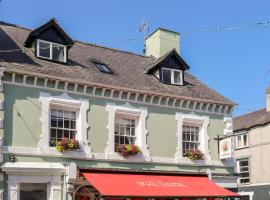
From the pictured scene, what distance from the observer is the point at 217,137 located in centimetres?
2183

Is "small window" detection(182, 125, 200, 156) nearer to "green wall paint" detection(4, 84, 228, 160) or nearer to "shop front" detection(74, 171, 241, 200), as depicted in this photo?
"green wall paint" detection(4, 84, 228, 160)

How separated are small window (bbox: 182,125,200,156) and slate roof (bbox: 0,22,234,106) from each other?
133cm

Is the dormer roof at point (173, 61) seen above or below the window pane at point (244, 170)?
above

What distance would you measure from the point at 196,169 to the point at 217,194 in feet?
7.38

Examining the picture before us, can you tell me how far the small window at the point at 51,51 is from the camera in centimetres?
1939

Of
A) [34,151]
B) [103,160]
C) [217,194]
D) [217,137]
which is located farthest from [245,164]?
[34,151]

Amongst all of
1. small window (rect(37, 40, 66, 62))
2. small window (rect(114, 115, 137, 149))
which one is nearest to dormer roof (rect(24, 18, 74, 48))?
small window (rect(37, 40, 66, 62))

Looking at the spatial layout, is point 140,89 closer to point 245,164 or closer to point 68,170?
point 68,170

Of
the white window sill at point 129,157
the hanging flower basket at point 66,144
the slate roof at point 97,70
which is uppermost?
the slate roof at point 97,70

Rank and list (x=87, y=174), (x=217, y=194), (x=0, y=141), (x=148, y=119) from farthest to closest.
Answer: (x=148, y=119) < (x=217, y=194) < (x=87, y=174) < (x=0, y=141)

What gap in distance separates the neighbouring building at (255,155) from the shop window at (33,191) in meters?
18.1

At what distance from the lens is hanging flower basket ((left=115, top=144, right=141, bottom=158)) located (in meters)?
19.2

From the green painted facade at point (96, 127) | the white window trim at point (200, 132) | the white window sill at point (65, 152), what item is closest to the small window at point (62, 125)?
the white window sill at point (65, 152)

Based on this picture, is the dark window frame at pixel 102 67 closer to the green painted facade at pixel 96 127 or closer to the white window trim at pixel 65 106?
the green painted facade at pixel 96 127
